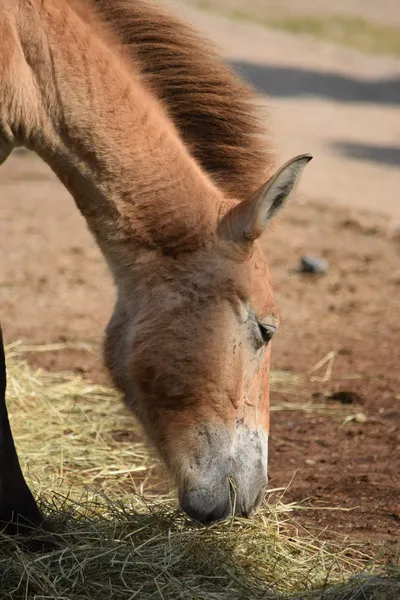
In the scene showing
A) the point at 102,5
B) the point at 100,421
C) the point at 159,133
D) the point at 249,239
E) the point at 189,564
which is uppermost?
the point at 102,5

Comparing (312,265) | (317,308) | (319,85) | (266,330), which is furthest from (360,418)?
(319,85)

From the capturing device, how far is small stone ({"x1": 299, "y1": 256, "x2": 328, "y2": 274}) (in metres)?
7.97

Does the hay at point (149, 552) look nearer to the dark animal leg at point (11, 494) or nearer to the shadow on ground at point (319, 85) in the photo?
the dark animal leg at point (11, 494)

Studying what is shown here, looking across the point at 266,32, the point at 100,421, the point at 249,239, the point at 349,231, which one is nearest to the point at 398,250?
the point at 349,231

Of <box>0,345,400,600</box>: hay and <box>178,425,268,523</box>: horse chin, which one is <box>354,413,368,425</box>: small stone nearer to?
<box>0,345,400,600</box>: hay

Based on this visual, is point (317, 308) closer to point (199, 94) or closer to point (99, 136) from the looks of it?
point (199, 94)

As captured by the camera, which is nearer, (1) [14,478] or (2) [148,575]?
(2) [148,575]

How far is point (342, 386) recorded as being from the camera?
6.04 m

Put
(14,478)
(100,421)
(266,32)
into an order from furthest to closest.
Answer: (266,32) < (100,421) < (14,478)

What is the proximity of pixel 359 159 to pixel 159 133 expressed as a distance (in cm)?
838

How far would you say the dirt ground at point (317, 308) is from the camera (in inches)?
189

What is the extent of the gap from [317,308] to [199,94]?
3818mm

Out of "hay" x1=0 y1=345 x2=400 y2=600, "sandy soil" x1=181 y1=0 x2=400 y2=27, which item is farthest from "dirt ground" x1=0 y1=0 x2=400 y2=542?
"sandy soil" x1=181 y1=0 x2=400 y2=27

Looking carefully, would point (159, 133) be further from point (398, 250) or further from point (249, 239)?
point (398, 250)
